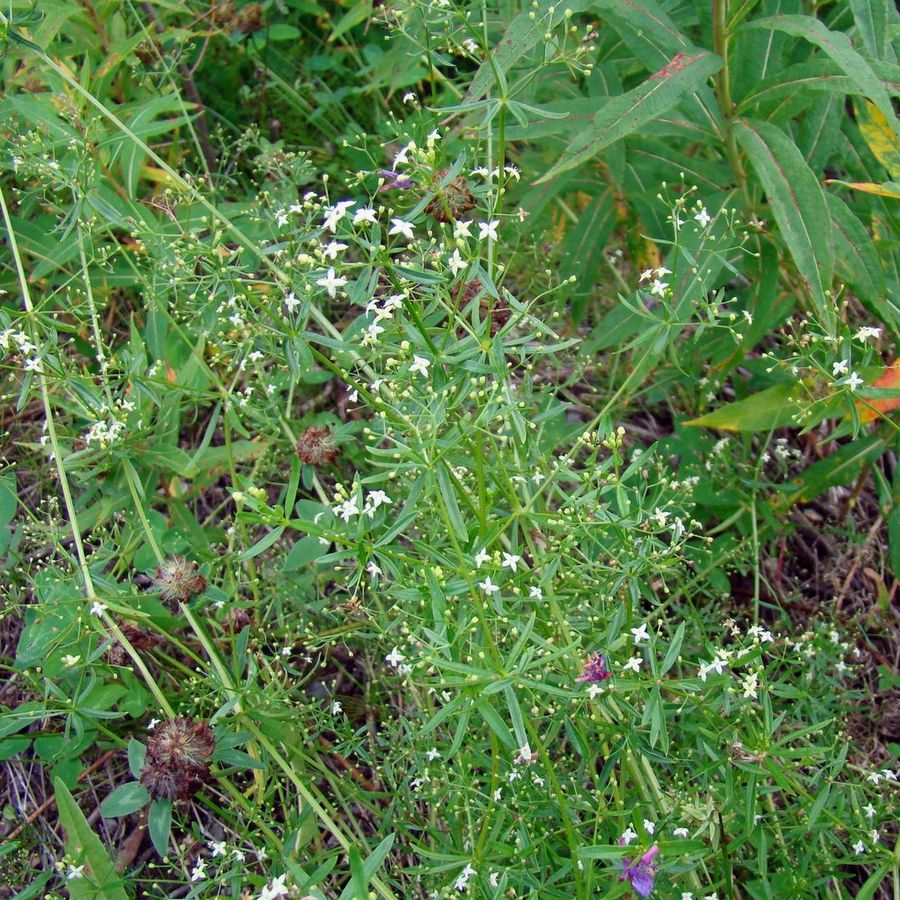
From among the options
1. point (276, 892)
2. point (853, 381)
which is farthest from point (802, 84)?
point (276, 892)

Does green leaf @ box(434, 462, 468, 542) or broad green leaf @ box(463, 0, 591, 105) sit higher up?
broad green leaf @ box(463, 0, 591, 105)

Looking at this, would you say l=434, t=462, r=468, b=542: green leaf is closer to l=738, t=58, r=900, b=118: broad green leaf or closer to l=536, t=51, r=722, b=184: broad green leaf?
l=536, t=51, r=722, b=184: broad green leaf

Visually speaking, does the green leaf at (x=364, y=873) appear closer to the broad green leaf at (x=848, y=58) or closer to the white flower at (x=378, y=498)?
the white flower at (x=378, y=498)


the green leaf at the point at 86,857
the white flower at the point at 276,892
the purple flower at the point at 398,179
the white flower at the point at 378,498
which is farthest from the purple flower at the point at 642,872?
the purple flower at the point at 398,179

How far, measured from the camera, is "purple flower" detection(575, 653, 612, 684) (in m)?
1.95

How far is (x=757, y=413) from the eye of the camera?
2.89 m

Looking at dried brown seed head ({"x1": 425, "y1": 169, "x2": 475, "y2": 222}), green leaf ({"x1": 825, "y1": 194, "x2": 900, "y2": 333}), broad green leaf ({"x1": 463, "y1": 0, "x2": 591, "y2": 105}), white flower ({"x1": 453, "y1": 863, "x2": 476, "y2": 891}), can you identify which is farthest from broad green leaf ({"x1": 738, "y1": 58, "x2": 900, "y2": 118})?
white flower ({"x1": 453, "y1": 863, "x2": 476, "y2": 891})

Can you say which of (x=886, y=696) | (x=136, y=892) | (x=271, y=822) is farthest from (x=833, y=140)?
(x=136, y=892)

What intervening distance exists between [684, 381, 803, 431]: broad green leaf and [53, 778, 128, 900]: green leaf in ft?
6.11

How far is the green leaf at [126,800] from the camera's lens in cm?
222

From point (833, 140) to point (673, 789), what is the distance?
190cm

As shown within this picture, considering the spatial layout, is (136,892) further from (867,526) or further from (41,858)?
(867,526)

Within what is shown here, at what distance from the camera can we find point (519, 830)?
2.02 m

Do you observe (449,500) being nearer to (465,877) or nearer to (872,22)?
(465,877)
